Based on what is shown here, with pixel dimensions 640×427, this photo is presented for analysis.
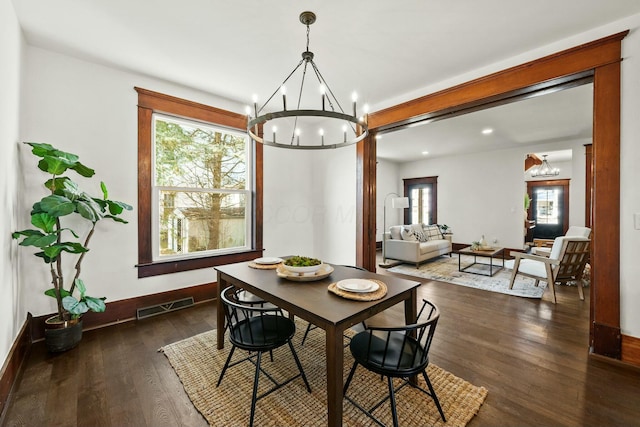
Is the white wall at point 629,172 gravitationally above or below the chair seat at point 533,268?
above

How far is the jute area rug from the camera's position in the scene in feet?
Result: 5.18

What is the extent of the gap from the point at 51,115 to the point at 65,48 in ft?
2.08

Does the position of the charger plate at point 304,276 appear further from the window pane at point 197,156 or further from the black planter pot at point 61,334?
the window pane at point 197,156

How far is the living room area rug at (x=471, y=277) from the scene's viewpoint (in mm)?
3944

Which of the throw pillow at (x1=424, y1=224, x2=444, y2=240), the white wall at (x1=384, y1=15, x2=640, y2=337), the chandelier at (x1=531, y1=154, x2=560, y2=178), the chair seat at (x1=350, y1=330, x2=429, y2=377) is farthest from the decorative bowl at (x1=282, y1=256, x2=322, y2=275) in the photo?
the chandelier at (x1=531, y1=154, x2=560, y2=178)

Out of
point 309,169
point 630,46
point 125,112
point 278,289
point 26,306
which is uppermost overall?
point 630,46

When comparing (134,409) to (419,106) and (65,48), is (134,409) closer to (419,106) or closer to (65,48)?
(65,48)

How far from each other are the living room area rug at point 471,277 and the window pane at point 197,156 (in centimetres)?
357

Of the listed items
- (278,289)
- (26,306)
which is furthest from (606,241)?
(26,306)

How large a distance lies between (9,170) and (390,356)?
3.00 metres

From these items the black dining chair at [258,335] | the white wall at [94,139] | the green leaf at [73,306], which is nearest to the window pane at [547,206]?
the black dining chair at [258,335]

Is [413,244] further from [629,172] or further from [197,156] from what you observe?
[197,156]

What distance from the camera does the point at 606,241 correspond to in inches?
85.2

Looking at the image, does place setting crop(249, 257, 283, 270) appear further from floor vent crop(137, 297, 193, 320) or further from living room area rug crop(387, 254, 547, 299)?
living room area rug crop(387, 254, 547, 299)
